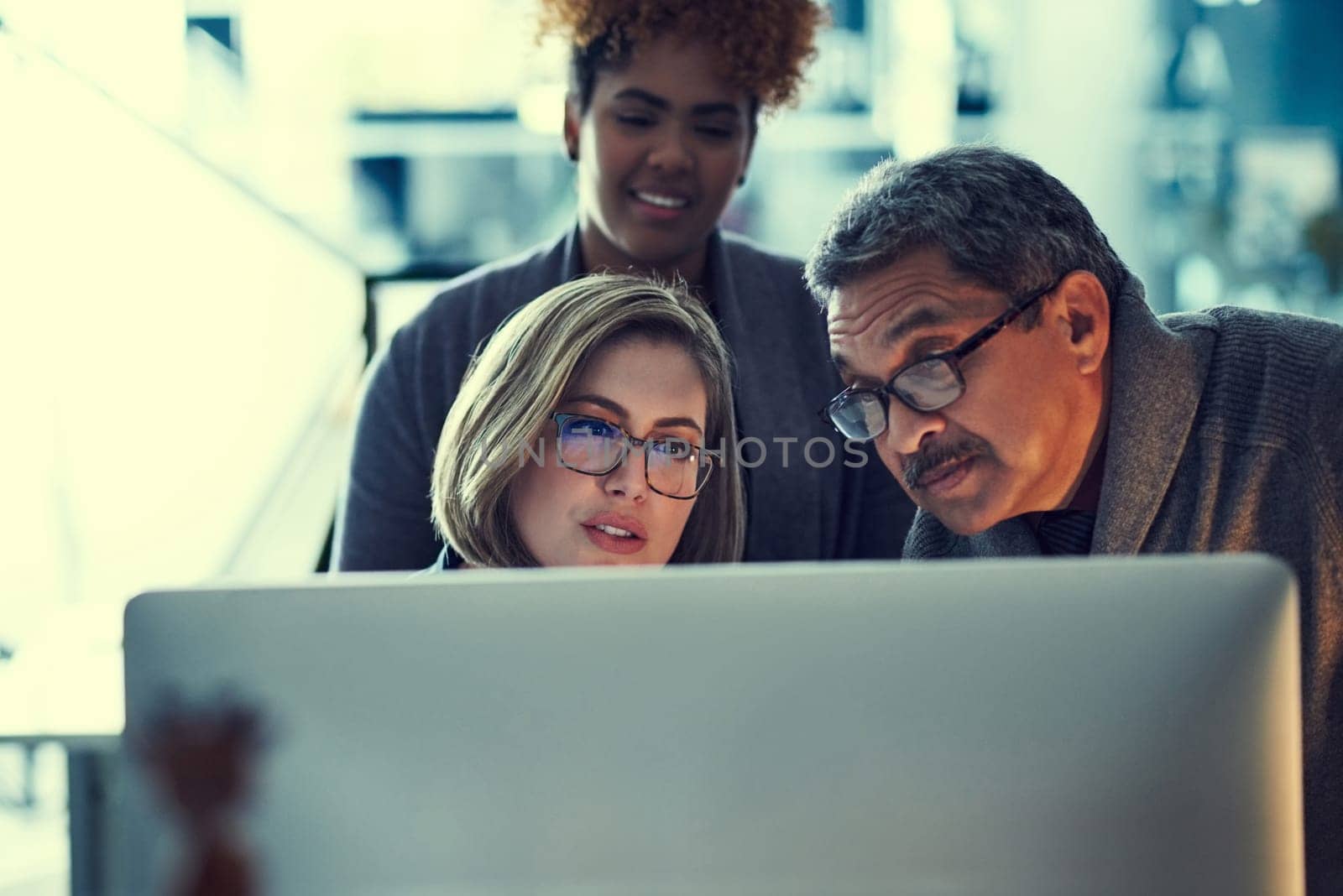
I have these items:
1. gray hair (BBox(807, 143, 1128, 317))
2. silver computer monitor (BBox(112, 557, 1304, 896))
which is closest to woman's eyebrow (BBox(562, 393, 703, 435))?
gray hair (BBox(807, 143, 1128, 317))

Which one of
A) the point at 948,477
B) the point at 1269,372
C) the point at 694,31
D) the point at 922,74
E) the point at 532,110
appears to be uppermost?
the point at 922,74

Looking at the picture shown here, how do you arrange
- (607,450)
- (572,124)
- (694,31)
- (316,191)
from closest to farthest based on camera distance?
(607,450)
(694,31)
(572,124)
(316,191)

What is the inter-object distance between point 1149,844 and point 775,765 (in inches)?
7.4

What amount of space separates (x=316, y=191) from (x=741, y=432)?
3248 millimetres

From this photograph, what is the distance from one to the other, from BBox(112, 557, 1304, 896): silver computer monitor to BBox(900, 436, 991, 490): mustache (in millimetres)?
549

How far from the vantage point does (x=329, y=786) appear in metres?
0.64

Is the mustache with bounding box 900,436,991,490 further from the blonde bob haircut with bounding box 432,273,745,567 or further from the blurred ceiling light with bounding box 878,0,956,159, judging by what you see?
the blurred ceiling light with bounding box 878,0,956,159

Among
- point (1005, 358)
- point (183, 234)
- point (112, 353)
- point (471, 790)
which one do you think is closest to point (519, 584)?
point (471, 790)

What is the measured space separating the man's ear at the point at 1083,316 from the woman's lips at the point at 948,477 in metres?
0.15

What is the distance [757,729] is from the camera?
64cm

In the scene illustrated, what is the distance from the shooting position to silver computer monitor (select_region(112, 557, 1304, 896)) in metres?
0.63

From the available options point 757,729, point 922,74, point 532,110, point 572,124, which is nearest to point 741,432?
point 572,124

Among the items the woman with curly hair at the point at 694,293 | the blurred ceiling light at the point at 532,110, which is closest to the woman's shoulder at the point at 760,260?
the woman with curly hair at the point at 694,293

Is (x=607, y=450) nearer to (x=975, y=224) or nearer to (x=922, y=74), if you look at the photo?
(x=975, y=224)
